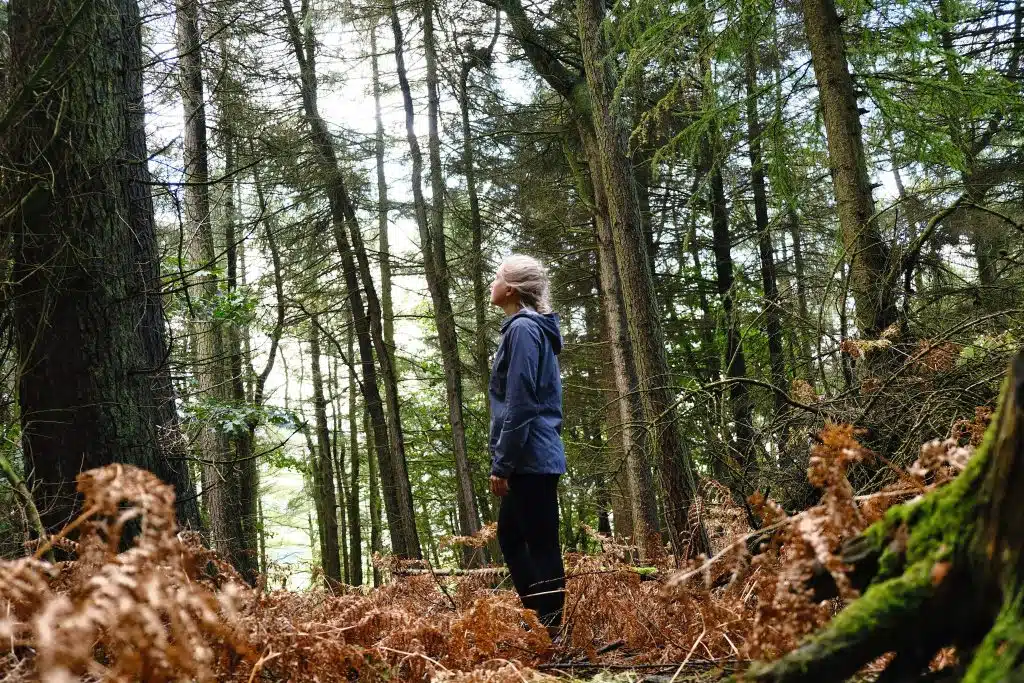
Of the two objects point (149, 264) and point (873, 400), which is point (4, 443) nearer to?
point (149, 264)

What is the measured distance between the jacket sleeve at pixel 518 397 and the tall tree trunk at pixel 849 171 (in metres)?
3.16

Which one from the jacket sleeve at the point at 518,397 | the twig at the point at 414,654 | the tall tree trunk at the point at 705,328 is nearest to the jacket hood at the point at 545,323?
the jacket sleeve at the point at 518,397

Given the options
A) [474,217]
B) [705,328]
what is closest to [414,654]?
[474,217]

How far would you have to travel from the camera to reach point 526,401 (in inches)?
159

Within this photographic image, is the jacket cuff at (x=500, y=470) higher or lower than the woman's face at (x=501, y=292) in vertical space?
lower

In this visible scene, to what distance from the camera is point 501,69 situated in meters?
13.4

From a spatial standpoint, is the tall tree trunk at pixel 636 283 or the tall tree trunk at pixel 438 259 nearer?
the tall tree trunk at pixel 636 283

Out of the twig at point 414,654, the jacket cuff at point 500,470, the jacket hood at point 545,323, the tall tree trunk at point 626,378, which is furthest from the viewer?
the tall tree trunk at point 626,378

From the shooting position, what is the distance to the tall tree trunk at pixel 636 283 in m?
5.59

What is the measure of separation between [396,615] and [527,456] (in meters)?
1.49

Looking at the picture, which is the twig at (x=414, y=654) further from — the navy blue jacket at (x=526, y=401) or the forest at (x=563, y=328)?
the navy blue jacket at (x=526, y=401)

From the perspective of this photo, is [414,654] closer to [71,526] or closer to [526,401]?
→ [71,526]

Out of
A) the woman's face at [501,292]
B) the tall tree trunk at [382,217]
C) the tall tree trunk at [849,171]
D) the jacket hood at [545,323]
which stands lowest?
the jacket hood at [545,323]

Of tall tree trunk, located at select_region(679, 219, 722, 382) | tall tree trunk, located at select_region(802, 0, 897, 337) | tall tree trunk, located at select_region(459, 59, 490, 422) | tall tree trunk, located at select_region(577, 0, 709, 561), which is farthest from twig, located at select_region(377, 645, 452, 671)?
tall tree trunk, located at select_region(679, 219, 722, 382)
